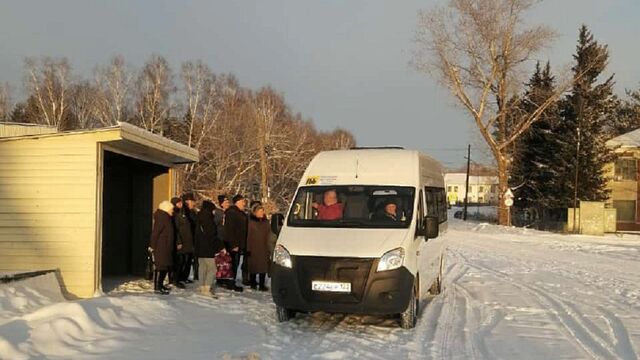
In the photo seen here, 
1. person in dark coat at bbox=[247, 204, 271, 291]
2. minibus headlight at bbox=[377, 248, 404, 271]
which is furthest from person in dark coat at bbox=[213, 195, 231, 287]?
minibus headlight at bbox=[377, 248, 404, 271]

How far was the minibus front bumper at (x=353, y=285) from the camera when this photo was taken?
26.9 ft

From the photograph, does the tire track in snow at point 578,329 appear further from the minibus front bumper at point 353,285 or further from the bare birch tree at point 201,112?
the bare birch tree at point 201,112

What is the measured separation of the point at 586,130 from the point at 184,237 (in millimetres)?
40629

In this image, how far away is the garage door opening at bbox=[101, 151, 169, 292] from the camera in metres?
15.5

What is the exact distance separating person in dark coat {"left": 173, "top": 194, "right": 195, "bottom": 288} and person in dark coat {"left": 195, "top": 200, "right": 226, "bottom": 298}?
0.37 m

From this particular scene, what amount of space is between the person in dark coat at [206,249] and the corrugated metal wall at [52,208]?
5.69 feet

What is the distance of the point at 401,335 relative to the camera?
8391 millimetres

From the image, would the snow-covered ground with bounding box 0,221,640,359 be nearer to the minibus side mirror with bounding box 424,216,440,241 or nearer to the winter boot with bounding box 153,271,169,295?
the winter boot with bounding box 153,271,169,295

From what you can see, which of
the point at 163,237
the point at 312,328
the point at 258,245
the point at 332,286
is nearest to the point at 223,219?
the point at 258,245

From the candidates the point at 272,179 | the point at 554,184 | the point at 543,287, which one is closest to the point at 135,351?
the point at 543,287

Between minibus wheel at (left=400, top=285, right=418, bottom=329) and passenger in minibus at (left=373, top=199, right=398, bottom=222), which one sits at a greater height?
passenger in minibus at (left=373, top=199, right=398, bottom=222)

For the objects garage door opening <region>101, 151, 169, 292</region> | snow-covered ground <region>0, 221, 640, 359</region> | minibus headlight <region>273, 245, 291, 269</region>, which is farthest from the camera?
garage door opening <region>101, 151, 169, 292</region>

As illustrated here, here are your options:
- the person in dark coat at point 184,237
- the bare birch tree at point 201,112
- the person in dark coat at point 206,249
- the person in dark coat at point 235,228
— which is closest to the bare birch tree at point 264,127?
the bare birch tree at point 201,112

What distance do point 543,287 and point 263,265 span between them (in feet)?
19.3
